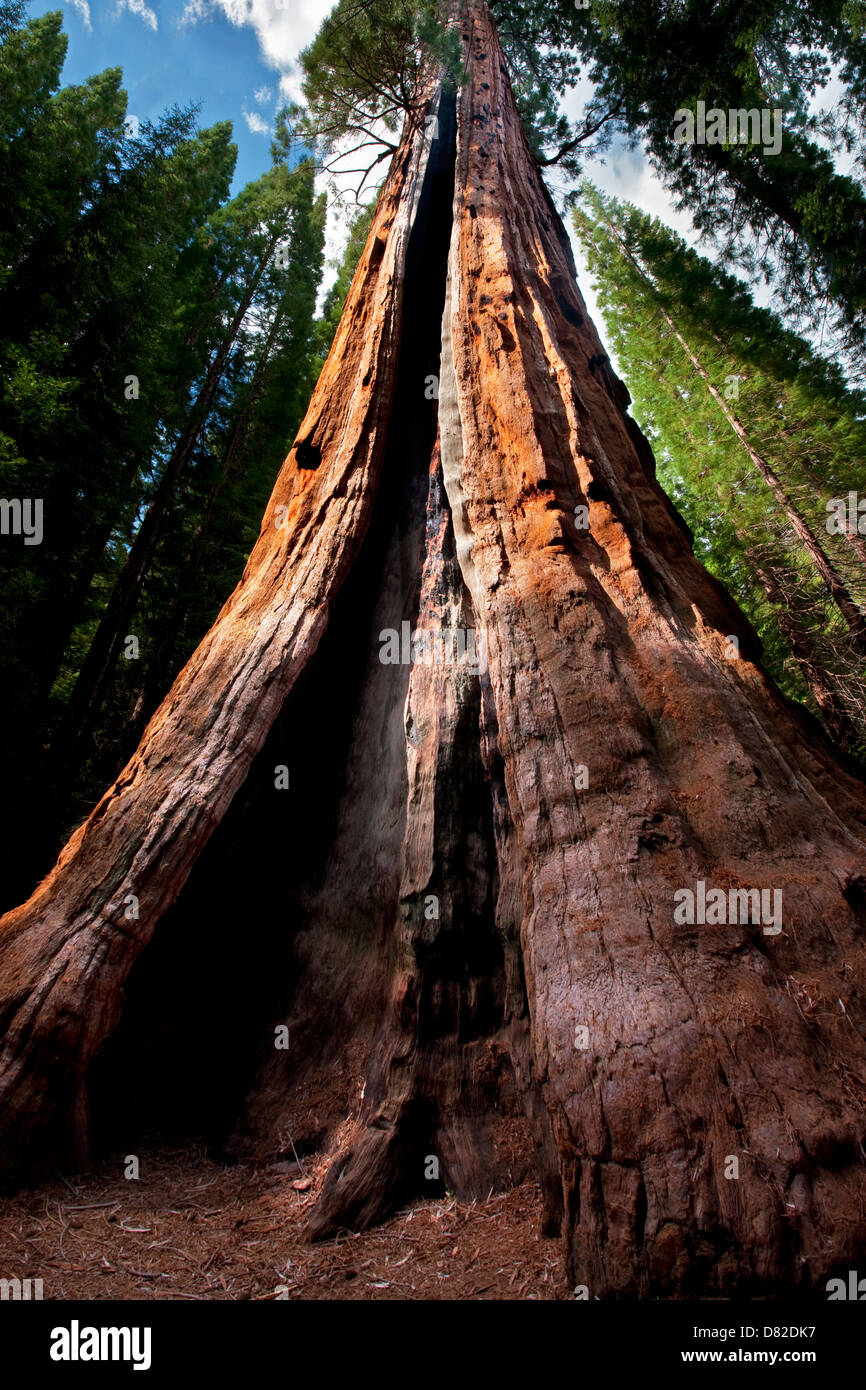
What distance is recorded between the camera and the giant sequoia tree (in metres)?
2.24

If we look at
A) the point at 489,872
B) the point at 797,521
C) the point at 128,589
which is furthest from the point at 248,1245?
the point at 797,521

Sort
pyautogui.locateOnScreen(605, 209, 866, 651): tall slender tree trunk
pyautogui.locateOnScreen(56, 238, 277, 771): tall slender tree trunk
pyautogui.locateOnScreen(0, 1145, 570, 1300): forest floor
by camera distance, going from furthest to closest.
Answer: pyautogui.locateOnScreen(56, 238, 277, 771): tall slender tree trunk
pyautogui.locateOnScreen(605, 209, 866, 651): tall slender tree trunk
pyautogui.locateOnScreen(0, 1145, 570, 1300): forest floor

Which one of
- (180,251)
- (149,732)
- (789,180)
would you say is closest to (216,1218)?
(149,732)

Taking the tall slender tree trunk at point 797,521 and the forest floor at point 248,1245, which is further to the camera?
the tall slender tree trunk at point 797,521

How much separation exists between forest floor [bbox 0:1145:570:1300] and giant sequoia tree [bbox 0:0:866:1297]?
21 cm

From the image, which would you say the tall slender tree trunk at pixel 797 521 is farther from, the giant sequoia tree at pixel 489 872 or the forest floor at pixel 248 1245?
the forest floor at pixel 248 1245

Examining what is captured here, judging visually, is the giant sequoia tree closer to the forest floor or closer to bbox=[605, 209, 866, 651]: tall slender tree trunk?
the forest floor

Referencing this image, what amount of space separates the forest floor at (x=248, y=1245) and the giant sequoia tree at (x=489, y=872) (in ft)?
0.68

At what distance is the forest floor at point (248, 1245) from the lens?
262 centimetres

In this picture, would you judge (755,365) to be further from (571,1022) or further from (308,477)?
(571,1022)

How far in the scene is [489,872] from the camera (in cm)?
434

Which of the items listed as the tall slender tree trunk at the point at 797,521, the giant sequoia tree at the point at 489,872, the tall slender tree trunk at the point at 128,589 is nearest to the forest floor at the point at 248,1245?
the giant sequoia tree at the point at 489,872

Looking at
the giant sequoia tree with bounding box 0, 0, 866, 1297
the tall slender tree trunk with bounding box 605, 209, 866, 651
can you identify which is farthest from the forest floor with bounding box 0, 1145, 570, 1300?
the tall slender tree trunk with bounding box 605, 209, 866, 651

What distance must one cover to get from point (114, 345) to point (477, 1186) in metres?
12.9
